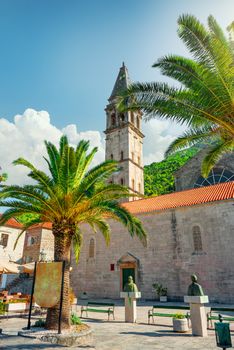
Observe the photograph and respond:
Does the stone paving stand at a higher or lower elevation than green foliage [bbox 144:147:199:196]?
lower

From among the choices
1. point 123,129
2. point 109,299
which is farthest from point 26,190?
point 123,129

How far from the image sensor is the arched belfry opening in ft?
68.0

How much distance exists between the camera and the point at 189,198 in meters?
21.1

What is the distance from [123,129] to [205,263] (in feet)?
77.0

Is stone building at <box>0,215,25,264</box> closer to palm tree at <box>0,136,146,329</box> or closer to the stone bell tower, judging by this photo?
the stone bell tower

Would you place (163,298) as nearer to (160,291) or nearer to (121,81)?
(160,291)

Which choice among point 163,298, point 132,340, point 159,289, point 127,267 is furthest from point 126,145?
point 132,340

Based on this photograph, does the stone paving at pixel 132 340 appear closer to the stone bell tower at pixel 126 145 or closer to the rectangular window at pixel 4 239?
the stone bell tower at pixel 126 145

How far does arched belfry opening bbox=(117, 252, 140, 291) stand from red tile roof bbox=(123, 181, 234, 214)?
12.9 ft

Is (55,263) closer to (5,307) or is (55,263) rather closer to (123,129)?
(5,307)

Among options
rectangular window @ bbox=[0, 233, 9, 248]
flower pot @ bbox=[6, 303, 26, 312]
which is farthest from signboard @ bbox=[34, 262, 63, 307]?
rectangular window @ bbox=[0, 233, 9, 248]

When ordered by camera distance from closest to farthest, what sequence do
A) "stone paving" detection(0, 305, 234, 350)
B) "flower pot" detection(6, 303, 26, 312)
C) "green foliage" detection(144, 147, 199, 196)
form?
"stone paving" detection(0, 305, 234, 350) → "flower pot" detection(6, 303, 26, 312) → "green foliage" detection(144, 147, 199, 196)

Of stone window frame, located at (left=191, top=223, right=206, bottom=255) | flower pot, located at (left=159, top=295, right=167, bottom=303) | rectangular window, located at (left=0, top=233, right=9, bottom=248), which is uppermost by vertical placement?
rectangular window, located at (left=0, top=233, right=9, bottom=248)

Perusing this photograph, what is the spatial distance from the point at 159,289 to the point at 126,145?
20989 mm
